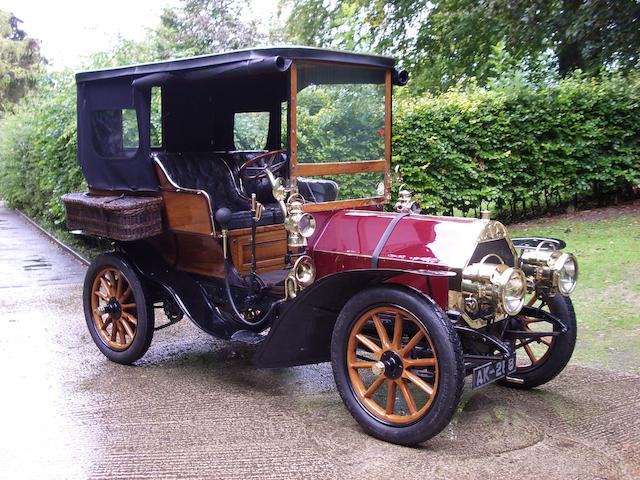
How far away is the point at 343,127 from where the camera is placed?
4746 mm

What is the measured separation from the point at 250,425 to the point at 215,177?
2.32 metres

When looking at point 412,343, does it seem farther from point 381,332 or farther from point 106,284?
point 106,284

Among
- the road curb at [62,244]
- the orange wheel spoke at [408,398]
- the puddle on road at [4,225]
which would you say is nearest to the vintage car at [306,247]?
the orange wheel spoke at [408,398]

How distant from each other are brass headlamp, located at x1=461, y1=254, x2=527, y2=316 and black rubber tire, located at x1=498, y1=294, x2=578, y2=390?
71 centimetres

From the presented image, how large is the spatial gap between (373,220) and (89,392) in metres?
2.23

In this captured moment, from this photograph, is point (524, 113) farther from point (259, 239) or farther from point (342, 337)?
point (342, 337)

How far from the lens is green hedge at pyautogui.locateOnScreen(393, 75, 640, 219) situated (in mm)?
Answer: 9586

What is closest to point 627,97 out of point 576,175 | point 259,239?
point 576,175

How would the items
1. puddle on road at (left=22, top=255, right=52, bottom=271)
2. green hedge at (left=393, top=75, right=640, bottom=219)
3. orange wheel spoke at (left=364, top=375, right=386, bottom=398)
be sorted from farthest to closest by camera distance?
puddle on road at (left=22, top=255, right=52, bottom=271), green hedge at (left=393, top=75, right=640, bottom=219), orange wheel spoke at (left=364, top=375, right=386, bottom=398)

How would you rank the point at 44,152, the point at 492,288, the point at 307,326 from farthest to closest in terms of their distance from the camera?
the point at 44,152 < the point at 307,326 < the point at 492,288

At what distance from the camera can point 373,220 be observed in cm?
428

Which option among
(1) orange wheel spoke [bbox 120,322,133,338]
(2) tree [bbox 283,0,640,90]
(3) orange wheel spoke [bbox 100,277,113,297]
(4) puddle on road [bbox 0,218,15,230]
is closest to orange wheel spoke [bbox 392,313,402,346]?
(1) orange wheel spoke [bbox 120,322,133,338]

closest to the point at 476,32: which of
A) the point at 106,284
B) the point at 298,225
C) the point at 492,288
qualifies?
the point at 106,284

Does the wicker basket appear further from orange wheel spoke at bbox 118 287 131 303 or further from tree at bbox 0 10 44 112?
tree at bbox 0 10 44 112
